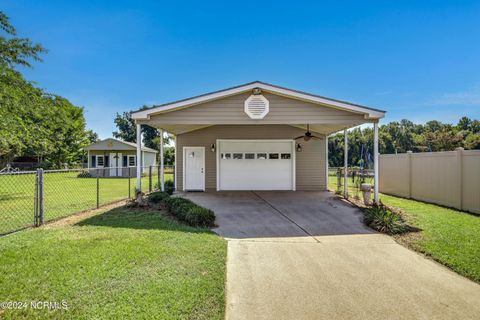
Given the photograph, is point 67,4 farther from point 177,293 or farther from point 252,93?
point 177,293

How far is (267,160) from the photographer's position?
11.7m

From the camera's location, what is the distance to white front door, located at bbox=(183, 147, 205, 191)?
11.7 meters

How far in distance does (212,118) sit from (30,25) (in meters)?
11.3

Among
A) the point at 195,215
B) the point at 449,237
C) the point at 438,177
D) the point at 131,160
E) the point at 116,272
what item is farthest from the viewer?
the point at 131,160

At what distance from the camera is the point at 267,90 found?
301 inches

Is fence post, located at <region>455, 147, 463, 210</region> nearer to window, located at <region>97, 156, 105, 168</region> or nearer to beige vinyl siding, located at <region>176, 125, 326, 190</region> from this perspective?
beige vinyl siding, located at <region>176, 125, 326, 190</region>

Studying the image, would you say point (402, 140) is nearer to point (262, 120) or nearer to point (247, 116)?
point (262, 120)

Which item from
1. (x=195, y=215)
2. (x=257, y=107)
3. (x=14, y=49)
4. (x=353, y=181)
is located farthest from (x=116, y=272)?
(x=14, y=49)

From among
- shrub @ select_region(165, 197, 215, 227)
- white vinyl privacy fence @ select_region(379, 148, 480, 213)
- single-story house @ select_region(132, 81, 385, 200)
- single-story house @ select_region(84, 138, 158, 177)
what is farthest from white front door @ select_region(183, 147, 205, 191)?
single-story house @ select_region(84, 138, 158, 177)

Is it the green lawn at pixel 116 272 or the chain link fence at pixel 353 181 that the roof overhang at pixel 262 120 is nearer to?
the chain link fence at pixel 353 181

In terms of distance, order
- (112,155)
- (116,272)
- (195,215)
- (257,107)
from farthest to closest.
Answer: (112,155) < (257,107) < (195,215) < (116,272)

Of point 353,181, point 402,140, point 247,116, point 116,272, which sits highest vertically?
point 402,140

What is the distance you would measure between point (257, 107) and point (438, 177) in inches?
254

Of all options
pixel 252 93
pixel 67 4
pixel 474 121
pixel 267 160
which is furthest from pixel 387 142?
pixel 67 4
